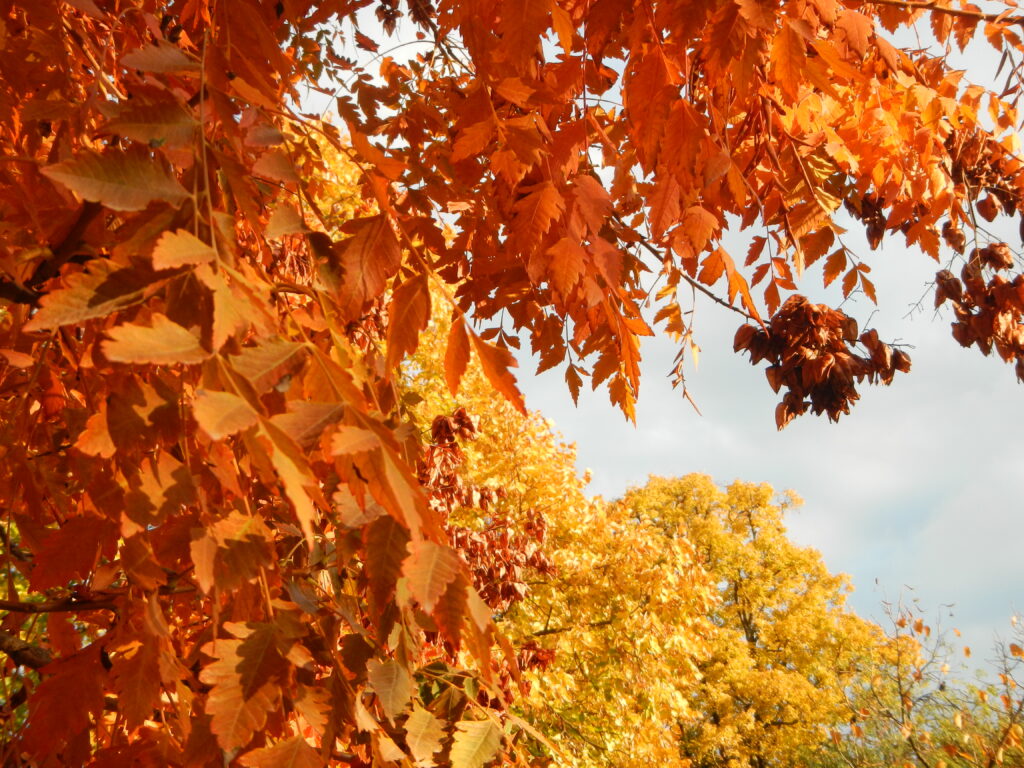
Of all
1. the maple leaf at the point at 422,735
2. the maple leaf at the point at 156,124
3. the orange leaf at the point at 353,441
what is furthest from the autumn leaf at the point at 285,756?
the maple leaf at the point at 156,124

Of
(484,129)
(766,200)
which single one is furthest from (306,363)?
(766,200)

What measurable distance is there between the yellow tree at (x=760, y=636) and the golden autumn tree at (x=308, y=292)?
15.0 metres

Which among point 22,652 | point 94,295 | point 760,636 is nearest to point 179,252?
point 94,295

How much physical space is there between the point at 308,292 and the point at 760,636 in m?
21.8

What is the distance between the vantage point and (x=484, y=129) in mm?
1394

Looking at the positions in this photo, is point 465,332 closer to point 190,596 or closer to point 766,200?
point 190,596

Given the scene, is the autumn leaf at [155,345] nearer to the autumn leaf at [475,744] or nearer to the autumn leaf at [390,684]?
the autumn leaf at [390,684]

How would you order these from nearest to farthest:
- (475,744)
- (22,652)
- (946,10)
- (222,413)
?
(222,413), (475,744), (22,652), (946,10)

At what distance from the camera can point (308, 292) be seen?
1034 mm

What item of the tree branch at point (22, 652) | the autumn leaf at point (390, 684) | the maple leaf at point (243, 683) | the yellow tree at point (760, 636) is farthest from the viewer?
the yellow tree at point (760, 636)

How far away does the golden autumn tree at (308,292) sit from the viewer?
0.80m

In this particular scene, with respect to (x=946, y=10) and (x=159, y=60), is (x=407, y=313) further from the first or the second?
(x=946, y=10)

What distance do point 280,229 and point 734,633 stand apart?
20098 millimetres

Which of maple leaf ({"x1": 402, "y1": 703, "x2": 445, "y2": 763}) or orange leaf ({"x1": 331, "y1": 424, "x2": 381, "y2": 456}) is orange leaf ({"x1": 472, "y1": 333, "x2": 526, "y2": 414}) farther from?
maple leaf ({"x1": 402, "y1": 703, "x2": 445, "y2": 763})
